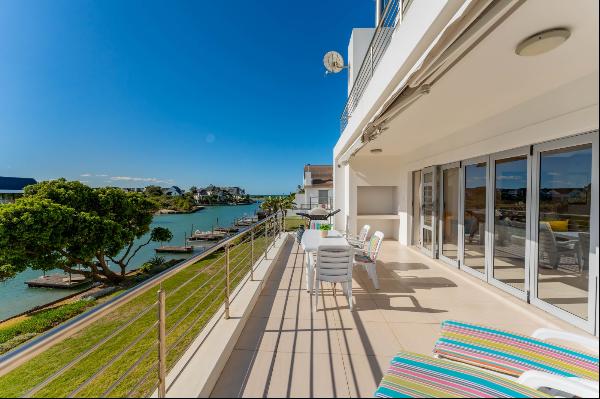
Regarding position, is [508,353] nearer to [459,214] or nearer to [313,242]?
[313,242]

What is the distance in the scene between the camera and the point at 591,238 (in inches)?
117

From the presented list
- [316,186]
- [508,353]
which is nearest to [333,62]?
[508,353]

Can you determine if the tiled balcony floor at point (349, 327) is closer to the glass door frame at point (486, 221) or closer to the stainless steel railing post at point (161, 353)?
the glass door frame at point (486, 221)

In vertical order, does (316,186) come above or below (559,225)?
above

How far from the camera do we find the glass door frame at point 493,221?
374cm

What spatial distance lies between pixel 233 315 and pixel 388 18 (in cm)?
427

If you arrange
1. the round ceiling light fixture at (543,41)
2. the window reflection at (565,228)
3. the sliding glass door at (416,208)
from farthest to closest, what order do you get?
1. the sliding glass door at (416,208)
2. the window reflection at (565,228)
3. the round ceiling light fixture at (543,41)

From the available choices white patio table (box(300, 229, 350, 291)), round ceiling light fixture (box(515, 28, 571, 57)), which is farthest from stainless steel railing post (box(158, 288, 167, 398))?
round ceiling light fixture (box(515, 28, 571, 57))

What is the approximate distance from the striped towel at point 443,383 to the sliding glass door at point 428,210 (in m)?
5.03

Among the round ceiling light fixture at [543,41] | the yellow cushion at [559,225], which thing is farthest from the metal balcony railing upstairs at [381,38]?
the yellow cushion at [559,225]

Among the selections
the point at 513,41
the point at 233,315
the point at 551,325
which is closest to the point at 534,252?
the point at 551,325

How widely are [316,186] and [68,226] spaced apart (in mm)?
19381

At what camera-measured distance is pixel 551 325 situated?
3.13 meters

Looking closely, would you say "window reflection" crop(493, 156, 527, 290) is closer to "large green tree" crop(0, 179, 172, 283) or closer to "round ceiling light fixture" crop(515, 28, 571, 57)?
"round ceiling light fixture" crop(515, 28, 571, 57)
